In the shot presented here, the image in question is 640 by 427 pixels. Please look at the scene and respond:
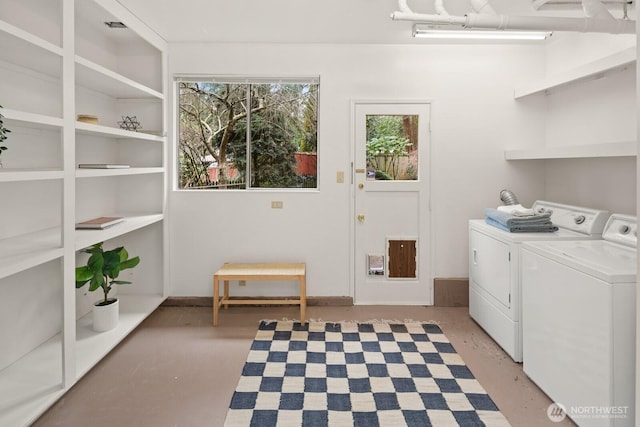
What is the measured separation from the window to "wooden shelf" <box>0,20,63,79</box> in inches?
56.1

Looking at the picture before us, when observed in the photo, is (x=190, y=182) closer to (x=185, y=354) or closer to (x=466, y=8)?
(x=185, y=354)

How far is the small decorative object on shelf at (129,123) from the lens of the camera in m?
3.79

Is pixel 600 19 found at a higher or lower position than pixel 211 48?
lower

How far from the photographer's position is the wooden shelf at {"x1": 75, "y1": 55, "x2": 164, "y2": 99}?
2617mm

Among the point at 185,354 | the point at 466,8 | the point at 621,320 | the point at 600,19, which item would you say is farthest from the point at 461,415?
the point at 466,8

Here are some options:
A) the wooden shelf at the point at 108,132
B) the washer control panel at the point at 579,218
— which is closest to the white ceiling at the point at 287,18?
the wooden shelf at the point at 108,132

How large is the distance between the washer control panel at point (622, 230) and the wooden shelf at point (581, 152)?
0.42 metres

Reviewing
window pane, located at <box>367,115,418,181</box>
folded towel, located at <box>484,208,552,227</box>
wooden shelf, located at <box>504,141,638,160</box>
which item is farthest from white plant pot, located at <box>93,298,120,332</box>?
wooden shelf, located at <box>504,141,638,160</box>

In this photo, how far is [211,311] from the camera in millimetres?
3857

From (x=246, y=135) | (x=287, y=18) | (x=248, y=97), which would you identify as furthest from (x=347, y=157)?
(x=287, y=18)

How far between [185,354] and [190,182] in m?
1.81

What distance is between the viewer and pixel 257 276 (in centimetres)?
344

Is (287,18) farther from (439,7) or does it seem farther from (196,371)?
(196,371)

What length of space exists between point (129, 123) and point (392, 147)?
2.60 m
